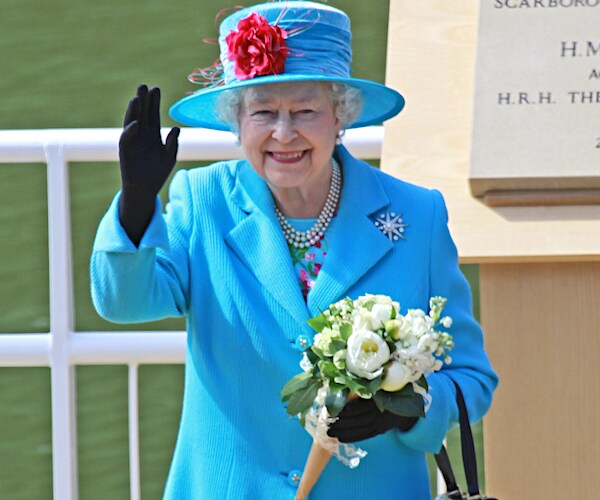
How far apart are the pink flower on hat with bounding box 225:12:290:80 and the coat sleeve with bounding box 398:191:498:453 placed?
457 millimetres

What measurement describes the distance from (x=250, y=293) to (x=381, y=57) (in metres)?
3.17

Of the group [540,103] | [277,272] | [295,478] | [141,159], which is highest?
[540,103]

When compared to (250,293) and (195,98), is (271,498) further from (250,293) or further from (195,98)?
(195,98)

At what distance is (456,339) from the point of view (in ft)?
8.86

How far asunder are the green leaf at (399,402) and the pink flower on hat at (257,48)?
689mm

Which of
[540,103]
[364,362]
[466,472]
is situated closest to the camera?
[364,362]

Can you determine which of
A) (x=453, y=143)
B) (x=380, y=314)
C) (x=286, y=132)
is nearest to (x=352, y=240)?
(x=286, y=132)

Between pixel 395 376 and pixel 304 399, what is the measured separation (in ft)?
0.56

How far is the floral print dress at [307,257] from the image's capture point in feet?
8.81

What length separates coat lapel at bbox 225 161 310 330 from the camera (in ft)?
8.60

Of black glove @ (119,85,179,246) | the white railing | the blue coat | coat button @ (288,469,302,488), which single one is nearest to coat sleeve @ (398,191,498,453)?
the blue coat

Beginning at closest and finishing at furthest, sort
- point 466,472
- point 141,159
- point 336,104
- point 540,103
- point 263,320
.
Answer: point 141,159
point 466,472
point 263,320
point 336,104
point 540,103

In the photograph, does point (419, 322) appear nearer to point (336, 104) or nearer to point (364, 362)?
point (364, 362)

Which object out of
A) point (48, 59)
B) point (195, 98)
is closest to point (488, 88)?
point (195, 98)
